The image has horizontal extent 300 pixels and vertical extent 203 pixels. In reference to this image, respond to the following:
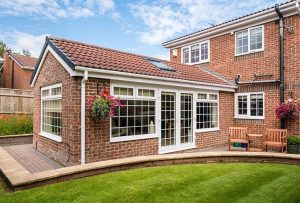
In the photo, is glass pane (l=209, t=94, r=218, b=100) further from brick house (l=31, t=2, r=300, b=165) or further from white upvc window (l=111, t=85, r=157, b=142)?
white upvc window (l=111, t=85, r=157, b=142)

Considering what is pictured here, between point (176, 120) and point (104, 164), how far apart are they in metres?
4.07

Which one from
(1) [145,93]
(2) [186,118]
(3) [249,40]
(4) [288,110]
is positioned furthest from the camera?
(3) [249,40]

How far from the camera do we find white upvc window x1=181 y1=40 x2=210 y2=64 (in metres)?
13.7

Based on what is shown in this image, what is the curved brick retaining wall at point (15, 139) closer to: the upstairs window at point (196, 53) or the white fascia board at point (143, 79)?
the white fascia board at point (143, 79)

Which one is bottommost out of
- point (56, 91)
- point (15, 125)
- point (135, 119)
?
point (15, 125)

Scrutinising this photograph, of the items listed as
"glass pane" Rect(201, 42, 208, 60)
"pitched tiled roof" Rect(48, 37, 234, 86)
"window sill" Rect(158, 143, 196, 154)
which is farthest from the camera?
"glass pane" Rect(201, 42, 208, 60)

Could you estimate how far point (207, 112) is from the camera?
416 inches

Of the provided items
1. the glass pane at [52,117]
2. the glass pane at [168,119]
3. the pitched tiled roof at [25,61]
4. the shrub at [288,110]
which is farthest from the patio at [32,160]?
the pitched tiled roof at [25,61]

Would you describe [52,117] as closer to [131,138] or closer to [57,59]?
[57,59]

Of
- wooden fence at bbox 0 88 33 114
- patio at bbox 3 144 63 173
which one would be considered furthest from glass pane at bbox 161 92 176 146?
wooden fence at bbox 0 88 33 114

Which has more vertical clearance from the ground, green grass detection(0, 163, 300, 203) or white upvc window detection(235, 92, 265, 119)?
white upvc window detection(235, 92, 265, 119)

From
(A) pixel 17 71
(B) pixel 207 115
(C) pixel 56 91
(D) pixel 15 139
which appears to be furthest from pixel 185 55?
(A) pixel 17 71

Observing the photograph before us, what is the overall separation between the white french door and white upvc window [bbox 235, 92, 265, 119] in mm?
3279

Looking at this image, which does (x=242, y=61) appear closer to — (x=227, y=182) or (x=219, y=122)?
(x=219, y=122)
